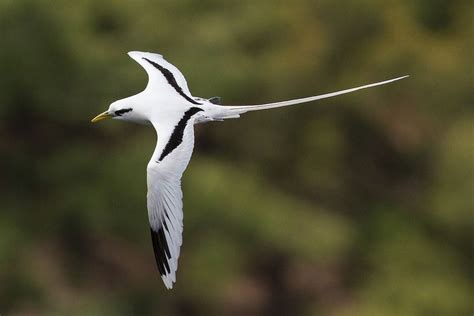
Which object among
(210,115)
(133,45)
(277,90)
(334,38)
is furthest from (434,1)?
(210,115)

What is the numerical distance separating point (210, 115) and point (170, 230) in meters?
0.63

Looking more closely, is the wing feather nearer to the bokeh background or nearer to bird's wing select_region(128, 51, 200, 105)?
bird's wing select_region(128, 51, 200, 105)

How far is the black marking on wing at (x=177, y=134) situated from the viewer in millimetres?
6523

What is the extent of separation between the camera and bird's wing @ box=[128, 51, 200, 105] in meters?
7.06

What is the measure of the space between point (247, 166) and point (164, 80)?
6265mm

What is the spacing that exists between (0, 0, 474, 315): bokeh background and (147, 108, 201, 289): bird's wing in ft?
16.1

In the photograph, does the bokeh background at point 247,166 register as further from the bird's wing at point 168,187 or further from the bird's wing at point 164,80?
the bird's wing at point 168,187

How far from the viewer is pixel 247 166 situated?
13.5 metres

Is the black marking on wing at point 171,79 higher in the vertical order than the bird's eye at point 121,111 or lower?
higher

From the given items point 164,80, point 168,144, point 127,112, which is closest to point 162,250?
point 168,144

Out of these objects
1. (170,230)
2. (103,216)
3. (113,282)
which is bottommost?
(113,282)

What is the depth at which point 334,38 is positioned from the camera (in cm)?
1461

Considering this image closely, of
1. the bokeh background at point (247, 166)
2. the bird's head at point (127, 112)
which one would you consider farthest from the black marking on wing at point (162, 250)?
the bokeh background at point (247, 166)

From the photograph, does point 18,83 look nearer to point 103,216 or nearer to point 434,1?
point 103,216
